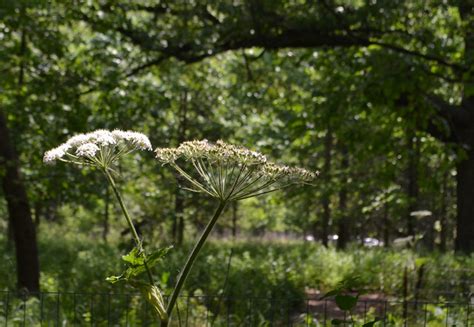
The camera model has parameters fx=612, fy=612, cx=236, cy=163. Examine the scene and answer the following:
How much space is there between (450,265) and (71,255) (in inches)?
387

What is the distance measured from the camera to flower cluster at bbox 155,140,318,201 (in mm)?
2287

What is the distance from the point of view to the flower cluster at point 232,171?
2.29 meters

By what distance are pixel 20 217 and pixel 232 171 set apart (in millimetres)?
7073

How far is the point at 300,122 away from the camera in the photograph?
33.4ft

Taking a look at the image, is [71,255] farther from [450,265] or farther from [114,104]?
[450,265]

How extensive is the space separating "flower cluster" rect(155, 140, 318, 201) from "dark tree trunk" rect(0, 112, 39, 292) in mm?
6627

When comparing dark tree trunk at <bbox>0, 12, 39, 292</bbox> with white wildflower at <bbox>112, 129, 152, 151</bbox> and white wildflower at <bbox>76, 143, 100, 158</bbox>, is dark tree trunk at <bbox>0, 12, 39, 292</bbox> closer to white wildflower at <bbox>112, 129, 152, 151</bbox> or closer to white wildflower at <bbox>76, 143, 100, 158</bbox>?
white wildflower at <bbox>112, 129, 152, 151</bbox>

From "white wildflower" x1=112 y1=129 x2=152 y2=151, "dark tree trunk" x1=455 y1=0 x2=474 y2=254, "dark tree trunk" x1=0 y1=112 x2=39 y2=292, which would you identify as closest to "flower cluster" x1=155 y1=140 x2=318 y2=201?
"white wildflower" x1=112 y1=129 x2=152 y2=151

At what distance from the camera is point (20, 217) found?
870 centimetres

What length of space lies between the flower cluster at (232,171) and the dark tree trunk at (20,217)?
21.7 ft

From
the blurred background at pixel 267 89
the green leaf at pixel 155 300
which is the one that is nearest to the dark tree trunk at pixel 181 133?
the blurred background at pixel 267 89

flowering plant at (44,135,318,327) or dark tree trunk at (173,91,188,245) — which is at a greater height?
dark tree trunk at (173,91,188,245)

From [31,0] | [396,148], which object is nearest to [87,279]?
[31,0]

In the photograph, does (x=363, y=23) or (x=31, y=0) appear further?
(x=363, y=23)
